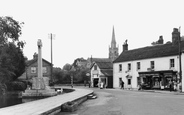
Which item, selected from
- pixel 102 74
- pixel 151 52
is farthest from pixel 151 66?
pixel 102 74

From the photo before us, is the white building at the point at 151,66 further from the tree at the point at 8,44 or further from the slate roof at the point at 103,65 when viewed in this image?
the tree at the point at 8,44

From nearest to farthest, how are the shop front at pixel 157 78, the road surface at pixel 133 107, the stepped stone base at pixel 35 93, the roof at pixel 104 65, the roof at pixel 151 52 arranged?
the road surface at pixel 133 107
the stepped stone base at pixel 35 93
the shop front at pixel 157 78
the roof at pixel 151 52
the roof at pixel 104 65

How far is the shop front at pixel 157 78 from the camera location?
40.1m

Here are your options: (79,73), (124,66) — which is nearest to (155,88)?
(124,66)

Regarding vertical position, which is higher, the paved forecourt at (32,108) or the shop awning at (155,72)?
the shop awning at (155,72)

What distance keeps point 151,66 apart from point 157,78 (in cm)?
249

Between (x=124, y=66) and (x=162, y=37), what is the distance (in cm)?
908

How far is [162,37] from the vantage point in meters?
51.6

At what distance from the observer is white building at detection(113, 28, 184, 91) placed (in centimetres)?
4056

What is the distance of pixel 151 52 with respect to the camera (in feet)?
152

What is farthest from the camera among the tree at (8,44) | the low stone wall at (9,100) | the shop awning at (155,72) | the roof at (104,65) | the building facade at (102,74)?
the roof at (104,65)

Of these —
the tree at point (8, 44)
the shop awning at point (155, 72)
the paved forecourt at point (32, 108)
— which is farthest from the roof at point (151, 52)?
the paved forecourt at point (32, 108)

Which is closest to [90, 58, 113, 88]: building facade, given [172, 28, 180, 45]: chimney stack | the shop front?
the shop front

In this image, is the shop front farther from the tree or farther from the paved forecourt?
the paved forecourt
